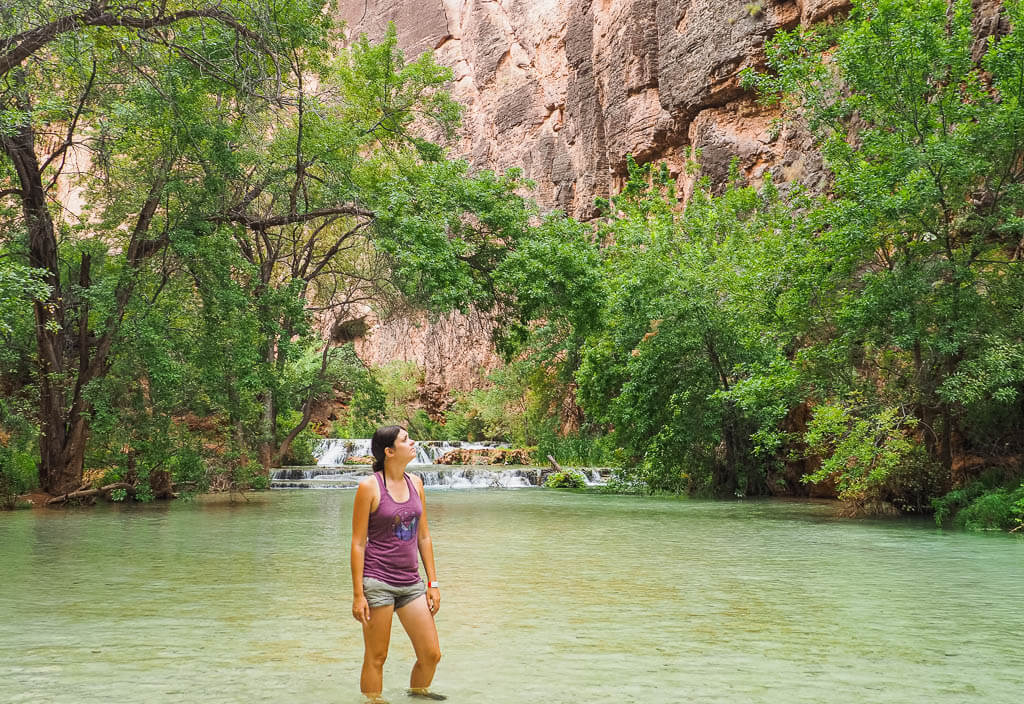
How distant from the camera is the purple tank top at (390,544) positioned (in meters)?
4.27

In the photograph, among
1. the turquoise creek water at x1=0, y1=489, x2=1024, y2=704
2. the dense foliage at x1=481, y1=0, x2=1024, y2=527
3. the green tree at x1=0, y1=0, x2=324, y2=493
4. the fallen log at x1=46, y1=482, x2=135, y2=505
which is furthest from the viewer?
the fallen log at x1=46, y1=482, x2=135, y2=505

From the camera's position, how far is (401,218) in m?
16.5

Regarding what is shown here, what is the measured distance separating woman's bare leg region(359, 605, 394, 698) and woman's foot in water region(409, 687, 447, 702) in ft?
0.93

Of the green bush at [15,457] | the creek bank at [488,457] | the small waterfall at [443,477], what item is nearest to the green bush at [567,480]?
the small waterfall at [443,477]

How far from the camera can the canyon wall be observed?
30.9m

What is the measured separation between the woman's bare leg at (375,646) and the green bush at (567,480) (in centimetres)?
2327

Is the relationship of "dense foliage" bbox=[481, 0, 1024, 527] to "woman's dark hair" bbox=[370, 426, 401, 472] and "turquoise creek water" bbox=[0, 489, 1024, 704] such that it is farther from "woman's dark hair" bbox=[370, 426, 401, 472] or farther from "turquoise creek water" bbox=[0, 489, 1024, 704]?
"woman's dark hair" bbox=[370, 426, 401, 472]

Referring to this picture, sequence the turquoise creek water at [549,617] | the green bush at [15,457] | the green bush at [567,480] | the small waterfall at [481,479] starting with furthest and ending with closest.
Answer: the small waterfall at [481,479] → the green bush at [567,480] → the green bush at [15,457] → the turquoise creek water at [549,617]

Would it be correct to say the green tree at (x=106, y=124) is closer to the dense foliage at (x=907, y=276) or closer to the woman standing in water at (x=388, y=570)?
the dense foliage at (x=907, y=276)

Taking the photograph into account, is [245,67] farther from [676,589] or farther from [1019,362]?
[1019,362]

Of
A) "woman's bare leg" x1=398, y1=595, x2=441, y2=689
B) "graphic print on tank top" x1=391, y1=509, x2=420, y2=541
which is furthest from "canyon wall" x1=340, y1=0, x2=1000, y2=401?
"woman's bare leg" x1=398, y1=595, x2=441, y2=689

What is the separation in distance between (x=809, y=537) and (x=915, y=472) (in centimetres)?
429

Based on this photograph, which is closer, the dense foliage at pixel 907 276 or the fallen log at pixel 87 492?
the dense foliage at pixel 907 276

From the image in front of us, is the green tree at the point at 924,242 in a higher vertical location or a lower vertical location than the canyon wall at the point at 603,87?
lower
